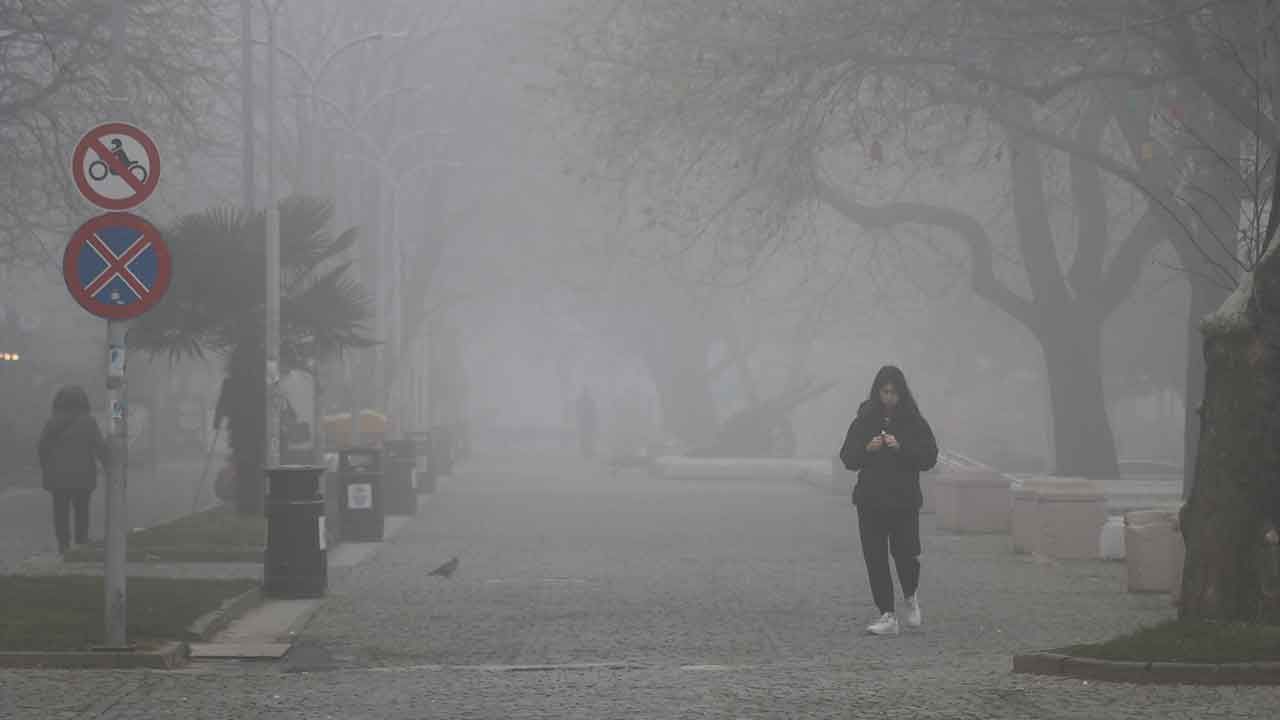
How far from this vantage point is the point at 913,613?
49.2ft

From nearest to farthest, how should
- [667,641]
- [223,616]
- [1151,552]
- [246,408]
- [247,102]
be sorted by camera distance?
[667,641] < [223,616] < [1151,552] < [246,408] < [247,102]

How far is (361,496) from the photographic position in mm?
25984

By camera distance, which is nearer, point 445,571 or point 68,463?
point 445,571

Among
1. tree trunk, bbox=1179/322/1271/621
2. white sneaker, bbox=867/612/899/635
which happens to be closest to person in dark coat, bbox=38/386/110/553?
white sneaker, bbox=867/612/899/635

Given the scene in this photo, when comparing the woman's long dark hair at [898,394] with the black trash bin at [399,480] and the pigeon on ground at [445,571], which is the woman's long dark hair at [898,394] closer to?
the pigeon on ground at [445,571]

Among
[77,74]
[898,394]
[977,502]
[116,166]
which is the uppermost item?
[77,74]

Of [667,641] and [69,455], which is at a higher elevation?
[69,455]

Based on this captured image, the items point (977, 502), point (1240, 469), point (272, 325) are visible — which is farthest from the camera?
point (977, 502)

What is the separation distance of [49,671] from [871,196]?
1522 inches

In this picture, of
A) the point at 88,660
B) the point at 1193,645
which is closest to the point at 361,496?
the point at 88,660

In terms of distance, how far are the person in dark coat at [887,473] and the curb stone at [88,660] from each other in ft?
15.3

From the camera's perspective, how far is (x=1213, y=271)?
2731cm

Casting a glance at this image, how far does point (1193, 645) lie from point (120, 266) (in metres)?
6.20

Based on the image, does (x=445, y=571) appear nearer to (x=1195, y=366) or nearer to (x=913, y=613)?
(x=913, y=613)
